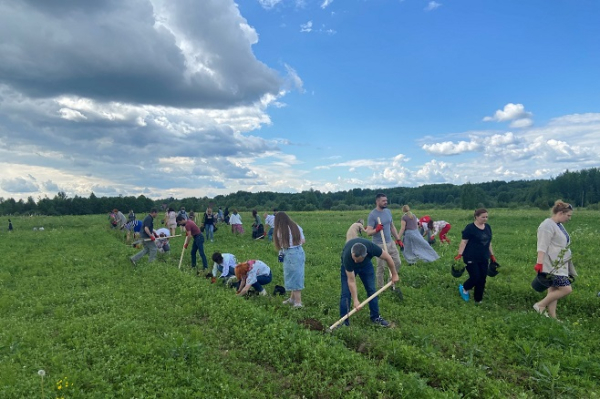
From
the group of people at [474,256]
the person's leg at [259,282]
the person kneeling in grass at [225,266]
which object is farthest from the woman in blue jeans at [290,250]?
the person kneeling in grass at [225,266]

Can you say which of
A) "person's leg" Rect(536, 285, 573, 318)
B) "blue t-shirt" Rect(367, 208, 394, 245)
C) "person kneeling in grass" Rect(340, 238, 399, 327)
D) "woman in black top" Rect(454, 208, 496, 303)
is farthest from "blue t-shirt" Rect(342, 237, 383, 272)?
"person's leg" Rect(536, 285, 573, 318)

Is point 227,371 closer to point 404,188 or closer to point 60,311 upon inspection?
point 60,311

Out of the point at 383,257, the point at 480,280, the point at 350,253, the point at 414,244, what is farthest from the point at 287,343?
the point at 414,244

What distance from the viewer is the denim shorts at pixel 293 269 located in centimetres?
850

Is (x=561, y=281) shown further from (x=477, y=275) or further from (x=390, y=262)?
(x=390, y=262)

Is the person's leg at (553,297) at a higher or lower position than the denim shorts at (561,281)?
lower

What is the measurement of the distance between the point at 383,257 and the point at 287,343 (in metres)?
2.19

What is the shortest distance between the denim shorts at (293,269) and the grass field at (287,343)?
556mm

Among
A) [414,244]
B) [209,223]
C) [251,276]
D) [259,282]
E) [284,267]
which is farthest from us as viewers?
[209,223]

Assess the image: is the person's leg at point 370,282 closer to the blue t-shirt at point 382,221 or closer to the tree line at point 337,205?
the blue t-shirt at point 382,221

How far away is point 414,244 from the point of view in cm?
1117

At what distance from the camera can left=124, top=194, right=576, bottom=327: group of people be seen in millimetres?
7117

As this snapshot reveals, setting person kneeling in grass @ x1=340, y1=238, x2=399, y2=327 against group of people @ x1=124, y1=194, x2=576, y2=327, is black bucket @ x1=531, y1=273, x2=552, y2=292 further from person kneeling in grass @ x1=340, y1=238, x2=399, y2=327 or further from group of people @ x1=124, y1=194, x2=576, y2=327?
person kneeling in grass @ x1=340, y1=238, x2=399, y2=327

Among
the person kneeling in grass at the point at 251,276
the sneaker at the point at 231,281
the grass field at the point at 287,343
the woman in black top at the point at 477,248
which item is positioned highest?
the woman in black top at the point at 477,248
